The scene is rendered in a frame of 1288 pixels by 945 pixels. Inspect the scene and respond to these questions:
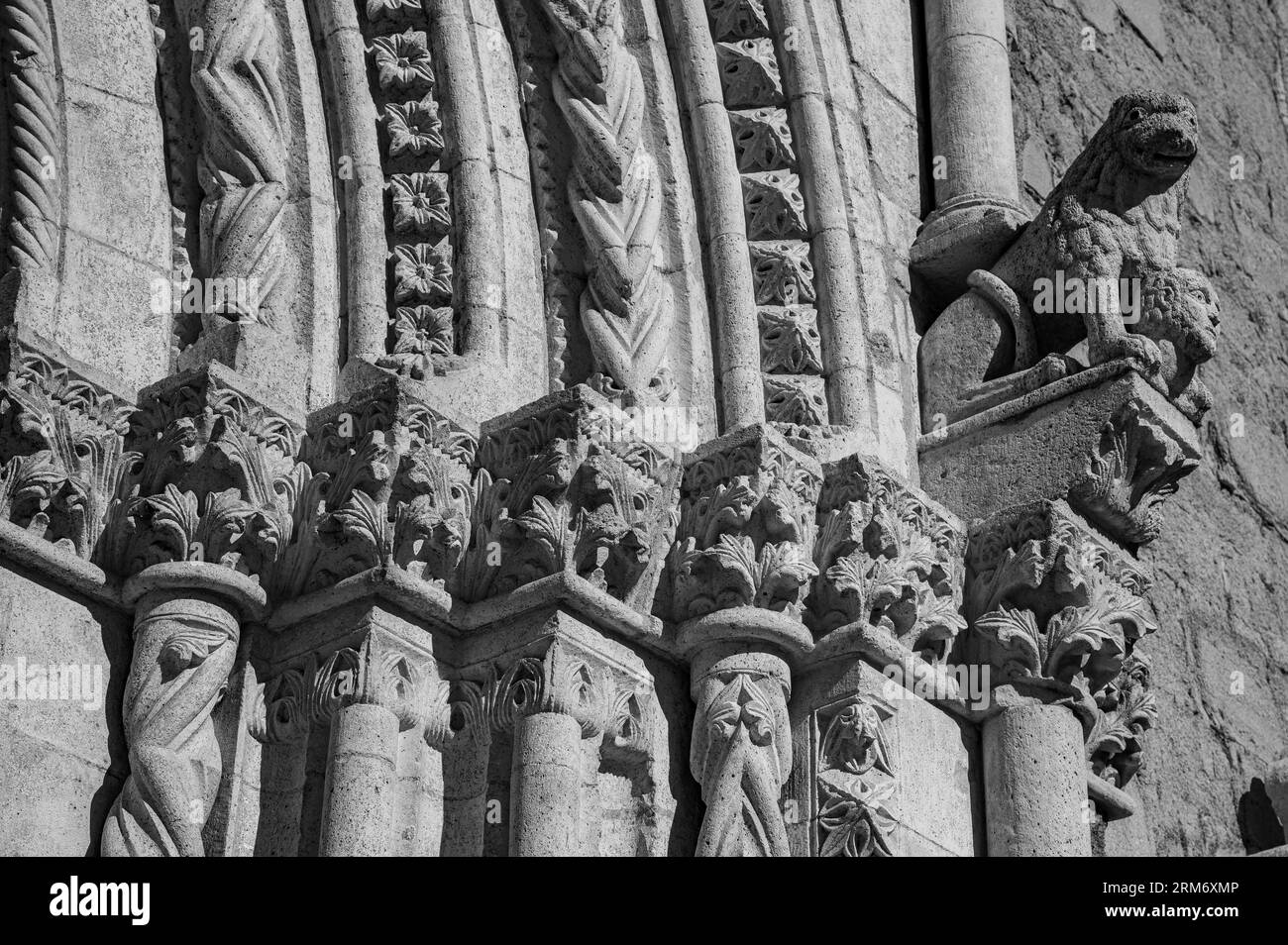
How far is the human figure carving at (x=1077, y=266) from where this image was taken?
5.32 meters

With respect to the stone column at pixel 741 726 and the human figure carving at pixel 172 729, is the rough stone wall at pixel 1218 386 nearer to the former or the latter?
the stone column at pixel 741 726

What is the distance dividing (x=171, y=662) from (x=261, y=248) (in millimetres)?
931

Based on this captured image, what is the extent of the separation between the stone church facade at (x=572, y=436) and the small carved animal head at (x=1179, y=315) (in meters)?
0.01

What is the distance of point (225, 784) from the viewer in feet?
14.1

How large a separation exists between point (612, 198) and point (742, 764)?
1.34 m

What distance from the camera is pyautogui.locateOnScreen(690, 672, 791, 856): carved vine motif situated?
177 inches

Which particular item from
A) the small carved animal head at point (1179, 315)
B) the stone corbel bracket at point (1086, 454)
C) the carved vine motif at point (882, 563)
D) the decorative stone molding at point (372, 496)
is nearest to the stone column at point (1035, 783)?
the carved vine motif at point (882, 563)

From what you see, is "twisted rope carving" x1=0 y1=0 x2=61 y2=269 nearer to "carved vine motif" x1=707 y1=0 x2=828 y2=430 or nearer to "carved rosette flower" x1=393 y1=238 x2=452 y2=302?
"carved rosette flower" x1=393 y1=238 x2=452 y2=302

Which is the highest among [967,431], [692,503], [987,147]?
[987,147]

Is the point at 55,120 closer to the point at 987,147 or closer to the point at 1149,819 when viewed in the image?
the point at 987,147

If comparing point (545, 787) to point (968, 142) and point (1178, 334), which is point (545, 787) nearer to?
point (1178, 334)

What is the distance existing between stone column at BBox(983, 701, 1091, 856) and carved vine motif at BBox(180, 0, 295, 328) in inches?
70.8

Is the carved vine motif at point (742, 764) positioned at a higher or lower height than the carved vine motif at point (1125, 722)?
lower

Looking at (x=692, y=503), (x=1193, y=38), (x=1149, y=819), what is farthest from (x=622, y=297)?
(x=1193, y=38)
